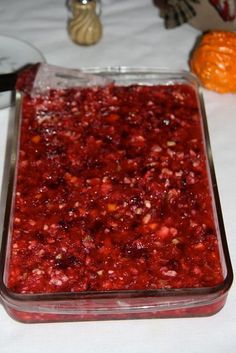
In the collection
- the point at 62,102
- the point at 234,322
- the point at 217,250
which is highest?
the point at 62,102

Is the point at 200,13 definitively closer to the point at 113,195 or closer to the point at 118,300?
the point at 113,195

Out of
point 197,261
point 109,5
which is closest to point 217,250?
point 197,261

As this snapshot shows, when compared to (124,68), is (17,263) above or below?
below

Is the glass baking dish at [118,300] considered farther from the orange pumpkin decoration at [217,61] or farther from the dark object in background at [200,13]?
the dark object in background at [200,13]

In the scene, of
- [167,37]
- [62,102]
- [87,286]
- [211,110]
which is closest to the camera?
[87,286]

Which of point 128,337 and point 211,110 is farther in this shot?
point 211,110

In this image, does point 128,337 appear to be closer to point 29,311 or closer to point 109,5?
point 29,311

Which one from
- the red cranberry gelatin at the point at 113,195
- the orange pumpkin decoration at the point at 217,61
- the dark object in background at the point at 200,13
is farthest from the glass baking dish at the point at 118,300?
the dark object in background at the point at 200,13
